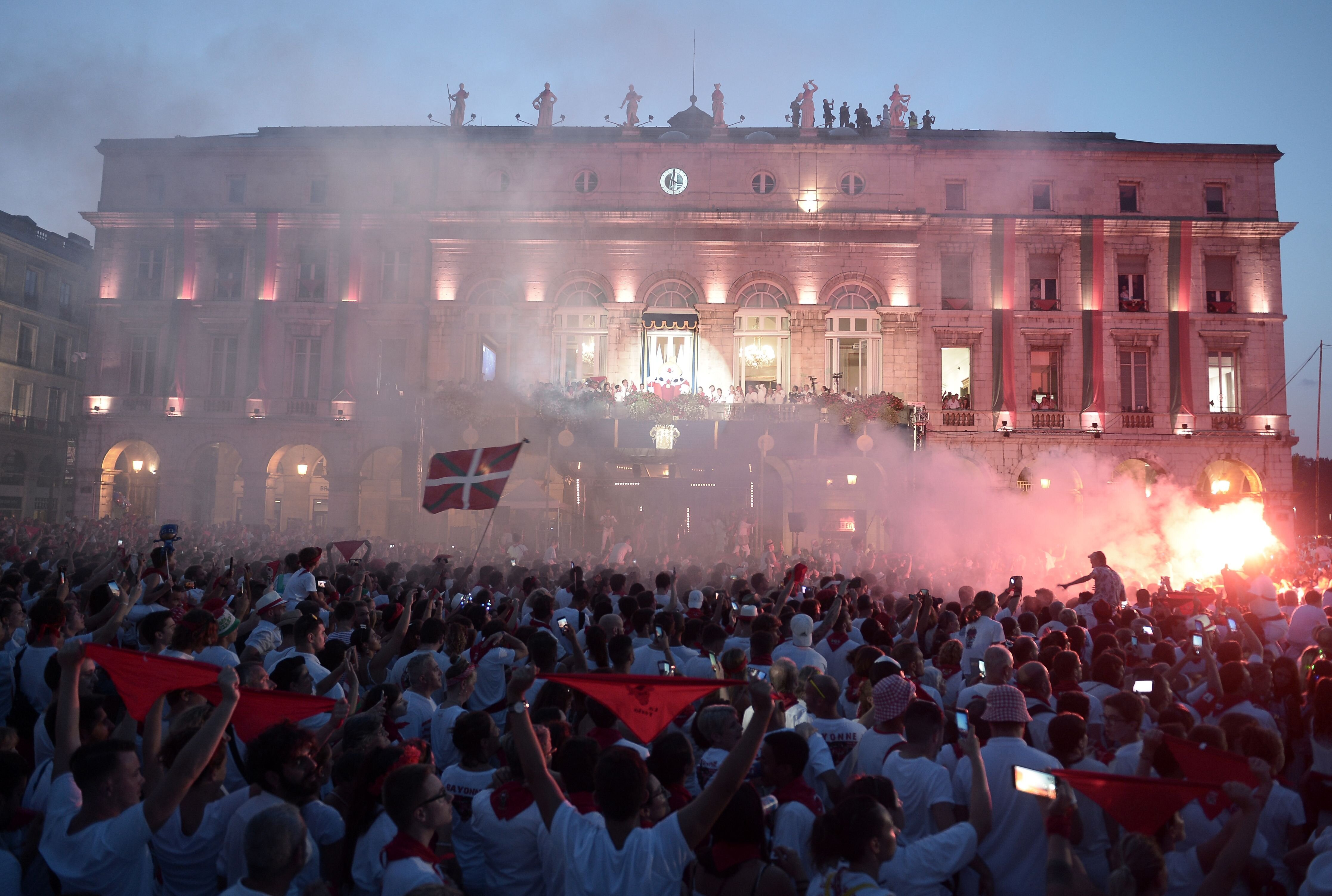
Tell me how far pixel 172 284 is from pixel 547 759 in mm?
36031

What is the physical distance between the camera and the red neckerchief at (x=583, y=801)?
13.1ft

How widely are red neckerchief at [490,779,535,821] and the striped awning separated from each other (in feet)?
94.6

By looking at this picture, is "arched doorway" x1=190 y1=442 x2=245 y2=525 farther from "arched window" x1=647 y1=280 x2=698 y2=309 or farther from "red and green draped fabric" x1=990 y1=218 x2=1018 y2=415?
"red and green draped fabric" x1=990 y1=218 x2=1018 y2=415

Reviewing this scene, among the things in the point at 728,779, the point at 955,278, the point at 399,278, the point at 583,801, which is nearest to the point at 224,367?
the point at 399,278

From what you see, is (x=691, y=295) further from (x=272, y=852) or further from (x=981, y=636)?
(x=272, y=852)

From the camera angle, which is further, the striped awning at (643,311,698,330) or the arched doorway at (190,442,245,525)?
the arched doorway at (190,442,245,525)

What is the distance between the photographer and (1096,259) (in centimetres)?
3319

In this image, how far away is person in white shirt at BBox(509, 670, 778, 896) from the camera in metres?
3.26

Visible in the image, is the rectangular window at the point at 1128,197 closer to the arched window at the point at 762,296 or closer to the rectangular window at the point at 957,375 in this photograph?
the rectangular window at the point at 957,375

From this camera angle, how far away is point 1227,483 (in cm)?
3198

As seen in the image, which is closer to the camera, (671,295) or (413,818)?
(413,818)

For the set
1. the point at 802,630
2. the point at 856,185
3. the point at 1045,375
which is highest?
the point at 856,185

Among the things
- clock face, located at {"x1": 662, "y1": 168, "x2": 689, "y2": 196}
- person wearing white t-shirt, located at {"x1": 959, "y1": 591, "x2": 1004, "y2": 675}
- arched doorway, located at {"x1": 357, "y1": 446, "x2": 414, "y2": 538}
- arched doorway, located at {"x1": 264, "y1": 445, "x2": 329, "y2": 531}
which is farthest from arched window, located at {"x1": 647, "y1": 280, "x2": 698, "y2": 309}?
person wearing white t-shirt, located at {"x1": 959, "y1": 591, "x2": 1004, "y2": 675}

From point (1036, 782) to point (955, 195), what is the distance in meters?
33.5
